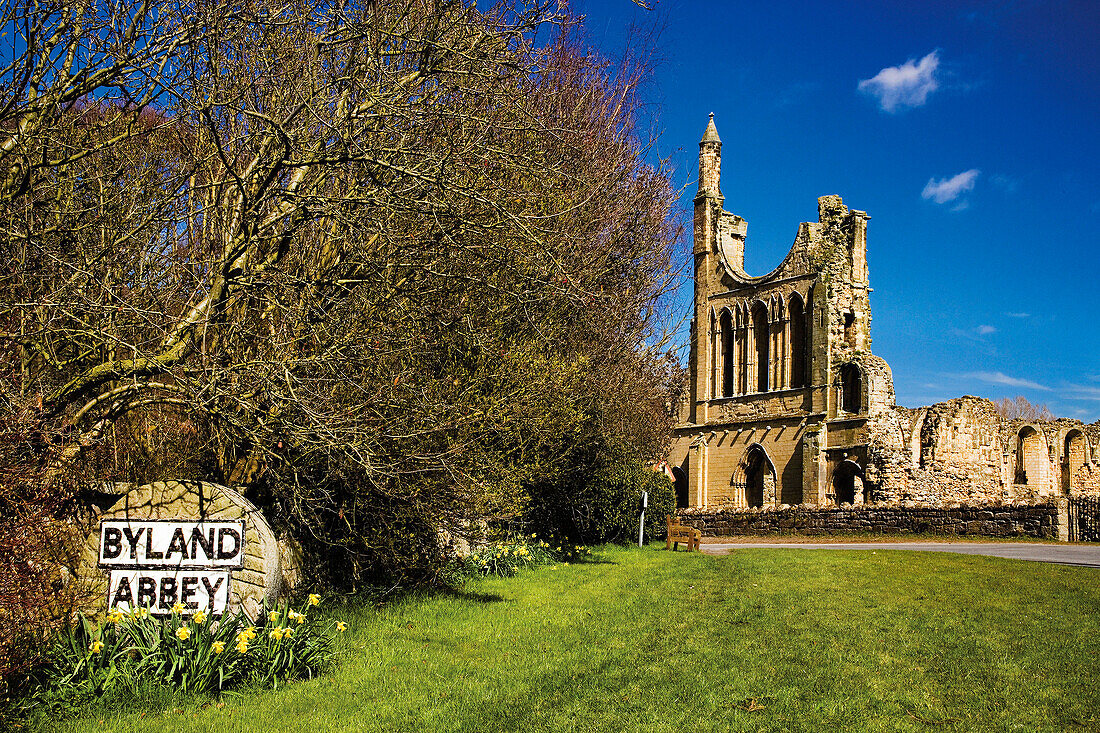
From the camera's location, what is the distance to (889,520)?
27.1m

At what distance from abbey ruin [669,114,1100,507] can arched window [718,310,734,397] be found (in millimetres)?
69

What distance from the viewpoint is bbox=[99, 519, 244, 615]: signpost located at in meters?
7.84

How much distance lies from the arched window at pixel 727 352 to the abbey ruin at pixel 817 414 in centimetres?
7

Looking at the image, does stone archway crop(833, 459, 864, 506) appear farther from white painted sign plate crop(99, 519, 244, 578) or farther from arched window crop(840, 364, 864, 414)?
white painted sign plate crop(99, 519, 244, 578)

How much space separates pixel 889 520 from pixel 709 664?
2118 centimetres

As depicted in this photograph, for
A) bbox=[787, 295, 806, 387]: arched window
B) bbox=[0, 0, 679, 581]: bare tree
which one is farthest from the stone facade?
bbox=[0, 0, 679, 581]: bare tree

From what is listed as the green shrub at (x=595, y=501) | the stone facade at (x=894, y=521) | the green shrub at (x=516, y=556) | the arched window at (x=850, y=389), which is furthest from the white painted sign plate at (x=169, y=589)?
the arched window at (x=850, y=389)

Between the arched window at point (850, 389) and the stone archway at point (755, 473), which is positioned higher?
the arched window at point (850, 389)

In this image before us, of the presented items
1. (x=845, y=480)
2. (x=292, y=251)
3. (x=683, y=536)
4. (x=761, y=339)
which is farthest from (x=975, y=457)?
(x=292, y=251)

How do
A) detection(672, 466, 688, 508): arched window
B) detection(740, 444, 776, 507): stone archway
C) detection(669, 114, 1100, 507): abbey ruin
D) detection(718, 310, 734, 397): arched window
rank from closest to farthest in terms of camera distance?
detection(669, 114, 1100, 507): abbey ruin, detection(740, 444, 776, 507): stone archway, detection(718, 310, 734, 397): arched window, detection(672, 466, 688, 508): arched window

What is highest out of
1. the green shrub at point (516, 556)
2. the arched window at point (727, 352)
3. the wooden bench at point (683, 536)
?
the arched window at point (727, 352)

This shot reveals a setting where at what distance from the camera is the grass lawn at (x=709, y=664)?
20.9 feet

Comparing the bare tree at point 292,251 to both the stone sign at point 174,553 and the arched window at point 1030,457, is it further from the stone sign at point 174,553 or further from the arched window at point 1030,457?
the arched window at point 1030,457

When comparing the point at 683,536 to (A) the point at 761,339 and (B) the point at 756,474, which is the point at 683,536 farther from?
(A) the point at 761,339
